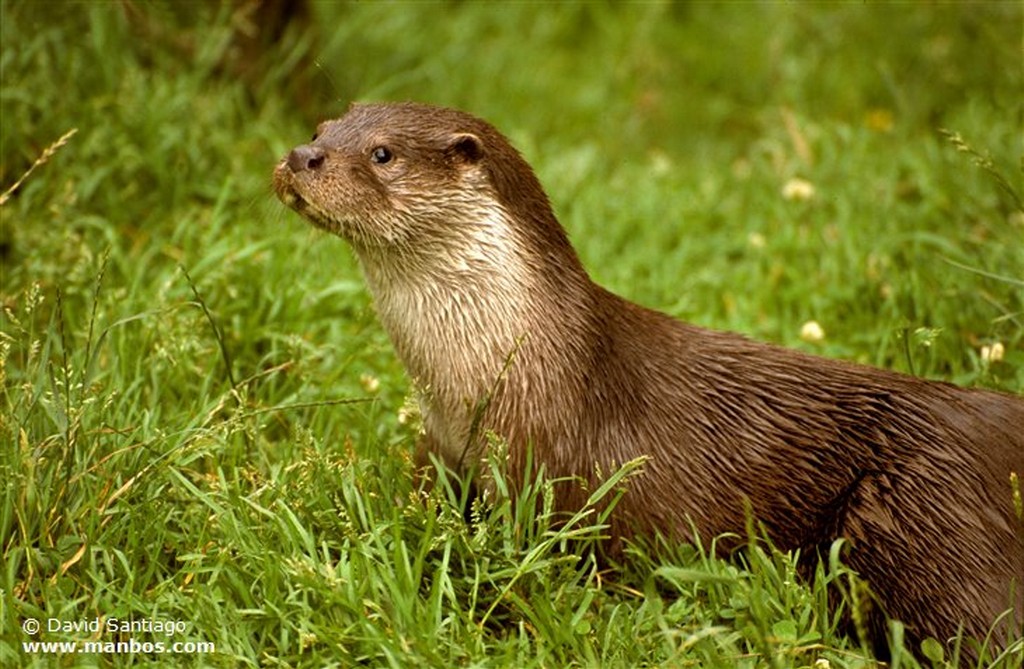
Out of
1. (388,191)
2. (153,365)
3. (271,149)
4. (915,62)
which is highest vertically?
(915,62)

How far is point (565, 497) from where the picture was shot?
2936 mm

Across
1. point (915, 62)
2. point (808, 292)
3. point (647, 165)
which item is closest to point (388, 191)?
point (808, 292)

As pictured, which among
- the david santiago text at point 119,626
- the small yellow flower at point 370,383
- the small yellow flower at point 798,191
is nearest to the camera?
the david santiago text at point 119,626

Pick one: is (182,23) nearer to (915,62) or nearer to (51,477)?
(51,477)

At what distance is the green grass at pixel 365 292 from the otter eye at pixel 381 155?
1.76 ft

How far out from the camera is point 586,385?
9.78 feet

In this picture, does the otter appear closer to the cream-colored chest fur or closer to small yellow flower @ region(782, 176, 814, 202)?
the cream-colored chest fur

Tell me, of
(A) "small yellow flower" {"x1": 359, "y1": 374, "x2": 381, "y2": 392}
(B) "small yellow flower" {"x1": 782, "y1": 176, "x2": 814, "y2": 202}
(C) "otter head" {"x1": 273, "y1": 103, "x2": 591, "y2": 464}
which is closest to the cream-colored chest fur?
(C) "otter head" {"x1": 273, "y1": 103, "x2": 591, "y2": 464}

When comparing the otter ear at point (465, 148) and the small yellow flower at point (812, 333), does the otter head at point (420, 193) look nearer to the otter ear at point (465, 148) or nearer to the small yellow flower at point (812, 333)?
the otter ear at point (465, 148)

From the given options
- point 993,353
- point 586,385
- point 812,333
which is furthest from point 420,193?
point 993,353

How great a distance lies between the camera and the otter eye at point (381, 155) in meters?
3.06

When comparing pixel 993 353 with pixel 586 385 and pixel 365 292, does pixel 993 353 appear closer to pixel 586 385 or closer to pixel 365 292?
pixel 586 385

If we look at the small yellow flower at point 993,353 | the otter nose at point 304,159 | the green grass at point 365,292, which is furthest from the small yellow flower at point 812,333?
the otter nose at point 304,159

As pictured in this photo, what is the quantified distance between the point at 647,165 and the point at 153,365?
263 cm
